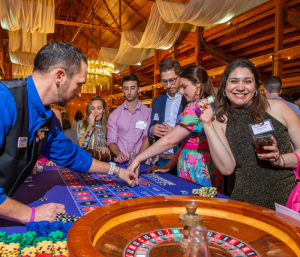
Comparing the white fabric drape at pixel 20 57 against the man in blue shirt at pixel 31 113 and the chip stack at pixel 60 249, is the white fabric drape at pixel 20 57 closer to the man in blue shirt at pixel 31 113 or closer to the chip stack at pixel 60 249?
the man in blue shirt at pixel 31 113

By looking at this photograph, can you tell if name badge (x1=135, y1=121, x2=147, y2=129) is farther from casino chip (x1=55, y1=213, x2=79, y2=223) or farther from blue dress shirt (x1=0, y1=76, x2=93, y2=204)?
casino chip (x1=55, y1=213, x2=79, y2=223)

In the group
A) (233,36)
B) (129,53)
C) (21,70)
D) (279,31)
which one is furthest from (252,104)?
(21,70)

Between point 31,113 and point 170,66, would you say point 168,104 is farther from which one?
point 31,113

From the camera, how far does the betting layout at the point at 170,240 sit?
0.68m

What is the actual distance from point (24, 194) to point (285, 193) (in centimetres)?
151

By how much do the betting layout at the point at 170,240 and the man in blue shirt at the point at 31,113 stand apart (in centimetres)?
47

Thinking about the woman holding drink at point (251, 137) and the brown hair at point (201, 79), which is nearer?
the woman holding drink at point (251, 137)

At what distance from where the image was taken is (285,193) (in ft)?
4.77

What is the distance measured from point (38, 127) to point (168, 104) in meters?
1.91

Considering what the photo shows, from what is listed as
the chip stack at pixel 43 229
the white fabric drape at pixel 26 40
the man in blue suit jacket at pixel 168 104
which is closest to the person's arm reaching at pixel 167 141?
the man in blue suit jacket at pixel 168 104

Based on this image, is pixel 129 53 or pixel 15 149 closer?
pixel 15 149

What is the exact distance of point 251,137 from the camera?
1.54 metres

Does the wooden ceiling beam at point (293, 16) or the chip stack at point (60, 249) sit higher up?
the wooden ceiling beam at point (293, 16)

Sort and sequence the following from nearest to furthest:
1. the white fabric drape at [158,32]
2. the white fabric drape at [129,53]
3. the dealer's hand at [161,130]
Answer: the dealer's hand at [161,130] → the white fabric drape at [158,32] → the white fabric drape at [129,53]
